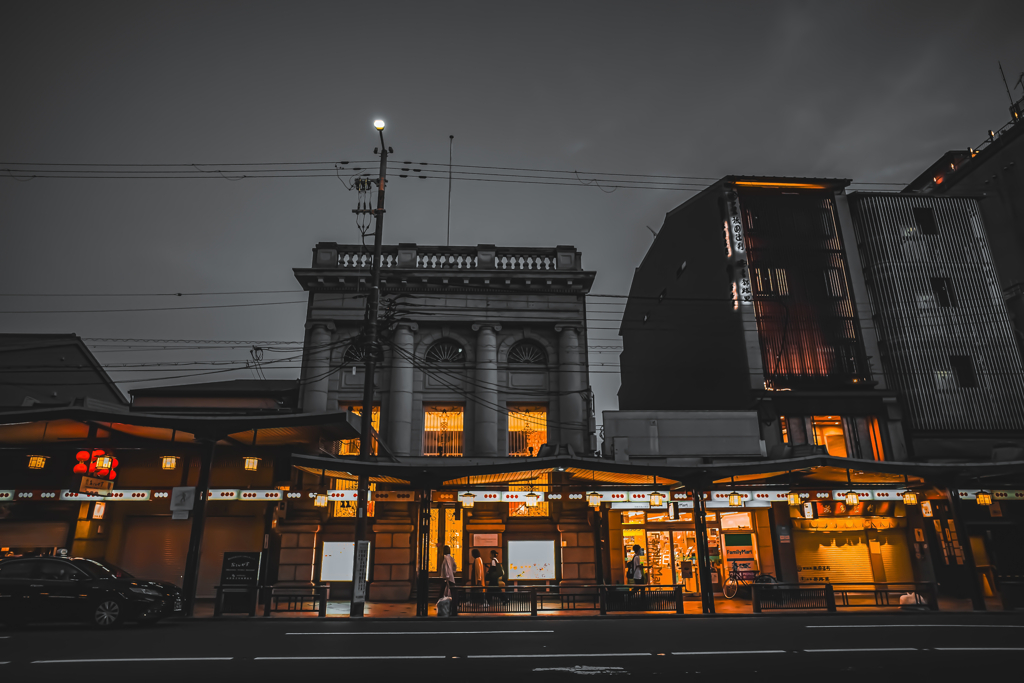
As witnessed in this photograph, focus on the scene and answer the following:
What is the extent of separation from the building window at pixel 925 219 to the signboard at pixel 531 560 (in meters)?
23.5

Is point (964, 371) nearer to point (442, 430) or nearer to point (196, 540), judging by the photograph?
point (442, 430)

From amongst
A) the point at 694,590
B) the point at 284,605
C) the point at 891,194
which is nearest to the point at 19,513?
the point at 284,605

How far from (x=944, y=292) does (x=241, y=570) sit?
31.1 metres

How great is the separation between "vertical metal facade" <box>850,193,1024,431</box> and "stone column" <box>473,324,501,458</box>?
1733cm

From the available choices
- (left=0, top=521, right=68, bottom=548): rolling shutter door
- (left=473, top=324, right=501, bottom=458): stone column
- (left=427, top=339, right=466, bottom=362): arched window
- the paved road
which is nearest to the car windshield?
the paved road

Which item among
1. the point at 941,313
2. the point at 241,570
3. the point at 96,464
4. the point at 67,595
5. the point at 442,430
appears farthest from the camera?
the point at 941,313

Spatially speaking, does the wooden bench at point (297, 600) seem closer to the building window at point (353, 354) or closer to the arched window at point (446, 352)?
the building window at point (353, 354)

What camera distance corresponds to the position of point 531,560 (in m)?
22.8

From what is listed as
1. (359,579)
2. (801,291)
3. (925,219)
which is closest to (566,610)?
(359,579)

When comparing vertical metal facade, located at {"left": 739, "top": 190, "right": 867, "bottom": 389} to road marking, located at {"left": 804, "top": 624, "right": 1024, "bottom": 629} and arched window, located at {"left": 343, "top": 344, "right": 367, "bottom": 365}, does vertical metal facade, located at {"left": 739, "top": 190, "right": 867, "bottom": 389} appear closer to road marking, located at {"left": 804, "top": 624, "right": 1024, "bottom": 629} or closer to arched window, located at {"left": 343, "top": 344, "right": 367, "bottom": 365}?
road marking, located at {"left": 804, "top": 624, "right": 1024, "bottom": 629}

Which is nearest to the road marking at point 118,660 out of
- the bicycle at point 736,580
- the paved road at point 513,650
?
the paved road at point 513,650

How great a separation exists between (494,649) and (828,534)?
1818cm

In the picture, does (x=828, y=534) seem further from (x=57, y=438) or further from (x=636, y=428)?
(x=57, y=438)

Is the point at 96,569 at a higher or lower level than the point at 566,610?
higher
